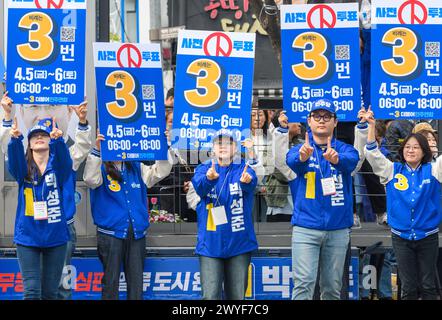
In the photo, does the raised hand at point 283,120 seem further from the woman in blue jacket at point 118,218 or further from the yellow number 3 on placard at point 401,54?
the woman in blue jacket at point 118,218

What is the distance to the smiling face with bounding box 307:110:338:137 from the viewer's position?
1106cm

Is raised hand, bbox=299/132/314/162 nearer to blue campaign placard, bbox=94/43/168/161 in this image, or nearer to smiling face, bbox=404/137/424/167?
smiling face, bbox=404/137/424/167

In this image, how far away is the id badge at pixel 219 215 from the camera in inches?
437

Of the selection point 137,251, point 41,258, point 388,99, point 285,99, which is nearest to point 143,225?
point 137,251

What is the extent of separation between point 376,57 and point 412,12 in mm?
557

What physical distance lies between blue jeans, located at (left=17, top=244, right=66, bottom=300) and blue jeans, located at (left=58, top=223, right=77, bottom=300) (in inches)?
9.7

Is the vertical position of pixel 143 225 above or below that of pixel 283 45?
below

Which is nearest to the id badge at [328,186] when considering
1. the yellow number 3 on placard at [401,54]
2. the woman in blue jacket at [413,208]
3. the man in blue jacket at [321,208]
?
the man in blue jacket at [321,208]

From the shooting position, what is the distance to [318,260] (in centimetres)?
1108

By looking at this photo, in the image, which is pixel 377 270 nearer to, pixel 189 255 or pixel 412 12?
pixel 189 255

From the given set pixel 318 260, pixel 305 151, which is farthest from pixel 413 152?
pixel 318 260

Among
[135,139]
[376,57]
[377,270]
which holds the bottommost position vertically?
[377,270]

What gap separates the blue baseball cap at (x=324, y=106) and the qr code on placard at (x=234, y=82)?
2.69 feet

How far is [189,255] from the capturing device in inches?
480
